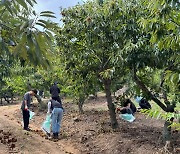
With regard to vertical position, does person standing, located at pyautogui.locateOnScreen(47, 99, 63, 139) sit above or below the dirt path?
above

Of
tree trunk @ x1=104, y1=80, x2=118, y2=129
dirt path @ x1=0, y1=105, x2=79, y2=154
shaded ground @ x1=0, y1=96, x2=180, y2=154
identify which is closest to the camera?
dirt path @ x1=0, y1=105, x2=79, y2=154

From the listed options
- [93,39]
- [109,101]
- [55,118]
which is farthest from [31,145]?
[93,39]

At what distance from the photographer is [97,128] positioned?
11.6 m

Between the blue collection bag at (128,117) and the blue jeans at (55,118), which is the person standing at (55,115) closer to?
the blue jeans at (55,118)

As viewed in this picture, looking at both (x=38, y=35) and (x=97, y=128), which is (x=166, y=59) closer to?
(x=38, y=35)

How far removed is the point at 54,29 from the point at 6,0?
0.54 meters

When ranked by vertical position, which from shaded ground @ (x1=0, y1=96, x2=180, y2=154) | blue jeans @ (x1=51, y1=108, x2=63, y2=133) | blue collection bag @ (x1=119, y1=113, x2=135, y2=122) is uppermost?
blue jeans @ (x1=51, y1=108, x2=63, y2=133)

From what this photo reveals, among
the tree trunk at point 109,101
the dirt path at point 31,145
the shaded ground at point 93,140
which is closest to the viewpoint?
the dirt path at point 31,145

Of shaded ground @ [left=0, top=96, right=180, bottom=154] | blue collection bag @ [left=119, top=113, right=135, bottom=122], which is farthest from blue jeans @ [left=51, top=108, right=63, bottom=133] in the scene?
blue collection bag @ [left=119, top=113, right=135, bottom=122]

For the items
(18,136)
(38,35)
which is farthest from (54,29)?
(18,136)

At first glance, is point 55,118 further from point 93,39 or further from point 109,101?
point 93,39

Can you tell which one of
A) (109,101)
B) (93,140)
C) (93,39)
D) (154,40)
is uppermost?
(93,39)

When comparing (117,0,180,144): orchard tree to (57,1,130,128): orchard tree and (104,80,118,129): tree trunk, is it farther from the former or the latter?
(104,80,118,129): tree trunk

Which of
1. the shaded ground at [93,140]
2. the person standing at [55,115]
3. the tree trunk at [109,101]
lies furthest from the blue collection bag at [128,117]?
the person standing at [55,115]
